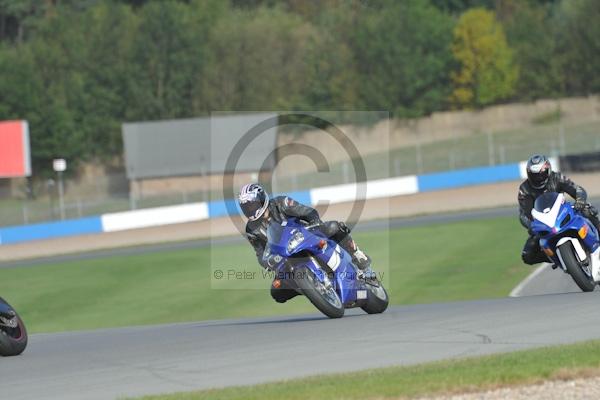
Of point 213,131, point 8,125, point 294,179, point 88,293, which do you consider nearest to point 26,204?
point 8,125

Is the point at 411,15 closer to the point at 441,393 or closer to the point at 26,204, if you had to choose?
the point at 26,204

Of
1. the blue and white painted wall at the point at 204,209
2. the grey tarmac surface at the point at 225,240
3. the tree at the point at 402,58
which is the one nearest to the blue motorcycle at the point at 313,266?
the grey tarmac surface at the point at 225,240

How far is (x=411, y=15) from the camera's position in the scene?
74750mm

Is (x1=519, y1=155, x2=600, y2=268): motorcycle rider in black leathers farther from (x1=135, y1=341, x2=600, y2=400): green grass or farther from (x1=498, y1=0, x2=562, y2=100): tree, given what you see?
(x1=498, y1=0, x2=562, y2=100): tree

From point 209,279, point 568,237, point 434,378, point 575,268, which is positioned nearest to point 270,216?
point 568,237

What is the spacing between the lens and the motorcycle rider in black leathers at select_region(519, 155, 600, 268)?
576 inches

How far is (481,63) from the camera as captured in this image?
73.6 m

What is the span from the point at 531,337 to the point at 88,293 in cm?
1746

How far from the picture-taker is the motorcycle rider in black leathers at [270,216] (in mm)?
12703

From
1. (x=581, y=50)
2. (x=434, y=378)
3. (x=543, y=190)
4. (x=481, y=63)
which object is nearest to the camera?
(x=434, y=378)

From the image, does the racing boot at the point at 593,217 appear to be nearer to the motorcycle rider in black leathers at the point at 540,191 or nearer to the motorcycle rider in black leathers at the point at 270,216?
the motorcycle rider in black leathers at the point at 540,191

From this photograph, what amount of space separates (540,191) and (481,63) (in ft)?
196

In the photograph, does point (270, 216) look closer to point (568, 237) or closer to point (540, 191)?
point (568, 237)

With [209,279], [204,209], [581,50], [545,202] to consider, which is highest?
[581,50]
